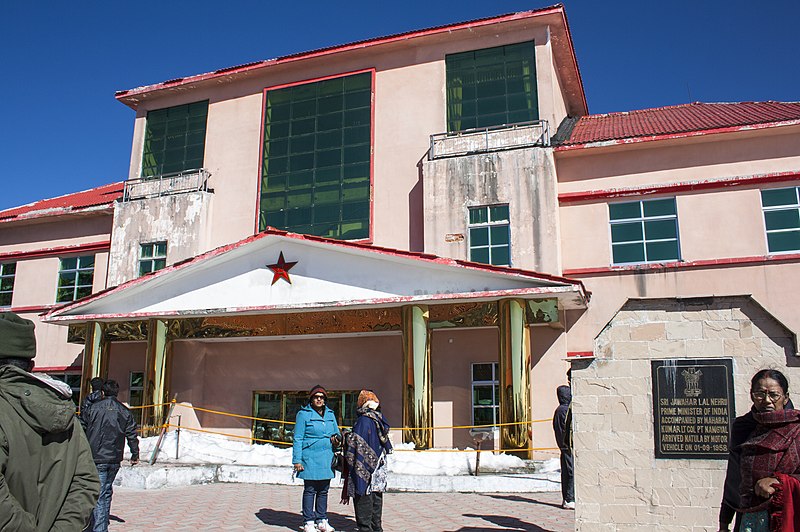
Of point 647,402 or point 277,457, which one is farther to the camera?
point 277,457

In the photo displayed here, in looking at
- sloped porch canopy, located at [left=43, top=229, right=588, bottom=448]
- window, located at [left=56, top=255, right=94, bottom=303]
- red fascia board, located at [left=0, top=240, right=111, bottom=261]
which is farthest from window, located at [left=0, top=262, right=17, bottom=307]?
sloped porch canopy, located at [left=43, top=229, right=588, bottom=448]

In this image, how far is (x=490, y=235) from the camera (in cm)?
1752

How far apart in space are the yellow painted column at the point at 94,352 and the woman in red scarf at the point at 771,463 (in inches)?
649

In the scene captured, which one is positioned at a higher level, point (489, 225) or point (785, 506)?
point (489, 225)

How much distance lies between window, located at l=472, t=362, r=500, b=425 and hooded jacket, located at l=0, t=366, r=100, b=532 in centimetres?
1402

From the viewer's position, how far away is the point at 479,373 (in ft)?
55.8

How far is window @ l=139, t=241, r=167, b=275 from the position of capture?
20891 millimetres

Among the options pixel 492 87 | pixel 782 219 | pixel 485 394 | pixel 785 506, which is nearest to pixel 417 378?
pixel 485 394

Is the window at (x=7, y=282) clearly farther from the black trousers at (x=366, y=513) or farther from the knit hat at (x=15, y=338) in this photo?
the knit hat at (x=15, y=338)

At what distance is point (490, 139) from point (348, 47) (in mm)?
5327

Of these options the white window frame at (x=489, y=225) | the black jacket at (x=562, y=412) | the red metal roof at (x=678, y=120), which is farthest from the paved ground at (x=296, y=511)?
the red metal roof at (x=678, y=120)

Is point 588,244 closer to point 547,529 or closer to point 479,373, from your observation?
point 479,373

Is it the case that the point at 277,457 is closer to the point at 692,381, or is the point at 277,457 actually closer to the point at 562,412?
the point at 562,412

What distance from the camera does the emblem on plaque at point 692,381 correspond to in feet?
24.1
